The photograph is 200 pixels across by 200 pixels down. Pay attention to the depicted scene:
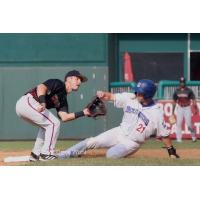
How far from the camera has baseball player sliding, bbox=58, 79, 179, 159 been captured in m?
13.2

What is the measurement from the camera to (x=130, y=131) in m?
13.4

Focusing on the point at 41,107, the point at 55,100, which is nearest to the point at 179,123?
the point at 55,100

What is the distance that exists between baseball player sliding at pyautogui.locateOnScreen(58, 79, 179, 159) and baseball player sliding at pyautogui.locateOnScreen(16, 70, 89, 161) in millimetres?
356

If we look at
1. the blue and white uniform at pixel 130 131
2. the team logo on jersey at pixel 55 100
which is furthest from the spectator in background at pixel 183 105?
the team logo on jersey at pixel 55 100

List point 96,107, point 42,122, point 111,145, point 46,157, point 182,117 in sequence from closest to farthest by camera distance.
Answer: point 46,157
point 42,122
point 111,145
point 96,107
point 182,117

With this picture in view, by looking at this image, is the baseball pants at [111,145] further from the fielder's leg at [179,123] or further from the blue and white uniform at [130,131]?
the fielder's leg at [179,123]

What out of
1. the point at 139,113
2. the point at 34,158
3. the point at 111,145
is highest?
the point at 139,113

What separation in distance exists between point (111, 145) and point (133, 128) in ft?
1.81

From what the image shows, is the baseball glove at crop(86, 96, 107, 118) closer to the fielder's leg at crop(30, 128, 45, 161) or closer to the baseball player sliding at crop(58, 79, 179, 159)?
the baseball player sliding at crop(58, 79, 179, 159)

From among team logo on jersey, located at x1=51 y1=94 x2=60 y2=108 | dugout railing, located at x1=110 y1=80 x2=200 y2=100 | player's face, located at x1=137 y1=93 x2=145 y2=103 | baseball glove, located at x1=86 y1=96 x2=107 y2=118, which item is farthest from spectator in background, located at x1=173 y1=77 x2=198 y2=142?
team logo on jersey, located at x1=51 y1=94 x2=60 y2=108

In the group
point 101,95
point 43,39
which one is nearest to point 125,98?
point 101,95

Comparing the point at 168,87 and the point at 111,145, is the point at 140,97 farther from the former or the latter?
the point at 168,87

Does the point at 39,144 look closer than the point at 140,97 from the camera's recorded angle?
No

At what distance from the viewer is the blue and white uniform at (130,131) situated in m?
13.2
